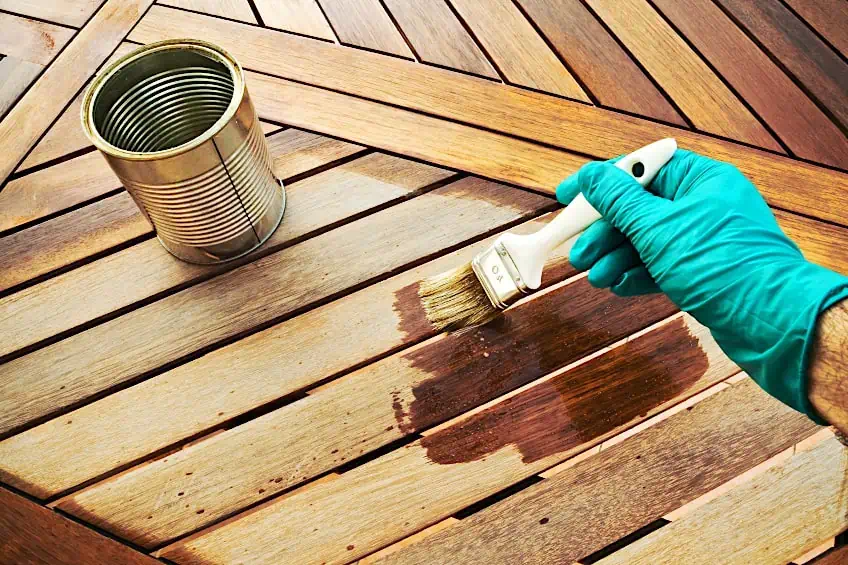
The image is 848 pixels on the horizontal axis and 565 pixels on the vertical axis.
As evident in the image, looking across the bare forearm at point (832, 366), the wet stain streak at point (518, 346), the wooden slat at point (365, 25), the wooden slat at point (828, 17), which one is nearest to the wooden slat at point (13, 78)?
the wooden slat at point (365, 25)

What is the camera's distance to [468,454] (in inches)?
39.9

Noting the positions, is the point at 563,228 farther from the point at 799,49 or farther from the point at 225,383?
the point at 799,49

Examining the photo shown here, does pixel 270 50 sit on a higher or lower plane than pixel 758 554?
higher

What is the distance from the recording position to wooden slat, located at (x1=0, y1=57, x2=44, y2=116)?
148cm

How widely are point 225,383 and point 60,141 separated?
28.8 inches

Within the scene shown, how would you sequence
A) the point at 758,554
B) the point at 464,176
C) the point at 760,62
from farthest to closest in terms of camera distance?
the point at 760,62 < the point at 464,176 < the point at 758,554

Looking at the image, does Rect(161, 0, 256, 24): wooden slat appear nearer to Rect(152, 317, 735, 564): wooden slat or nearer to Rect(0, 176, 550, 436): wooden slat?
Rect(0, 176, 550, 436): wooden slat

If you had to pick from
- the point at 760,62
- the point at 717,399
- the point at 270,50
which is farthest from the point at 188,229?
the point at 760,62

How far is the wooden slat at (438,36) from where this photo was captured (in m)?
1.47

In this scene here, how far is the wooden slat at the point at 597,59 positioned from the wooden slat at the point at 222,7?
69 centimetres

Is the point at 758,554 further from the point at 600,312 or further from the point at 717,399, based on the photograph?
the point at 600,312

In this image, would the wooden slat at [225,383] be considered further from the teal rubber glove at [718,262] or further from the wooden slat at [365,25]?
the wooden slat at [365,25]

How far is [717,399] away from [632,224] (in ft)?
1.11

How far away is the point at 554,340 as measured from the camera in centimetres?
110
